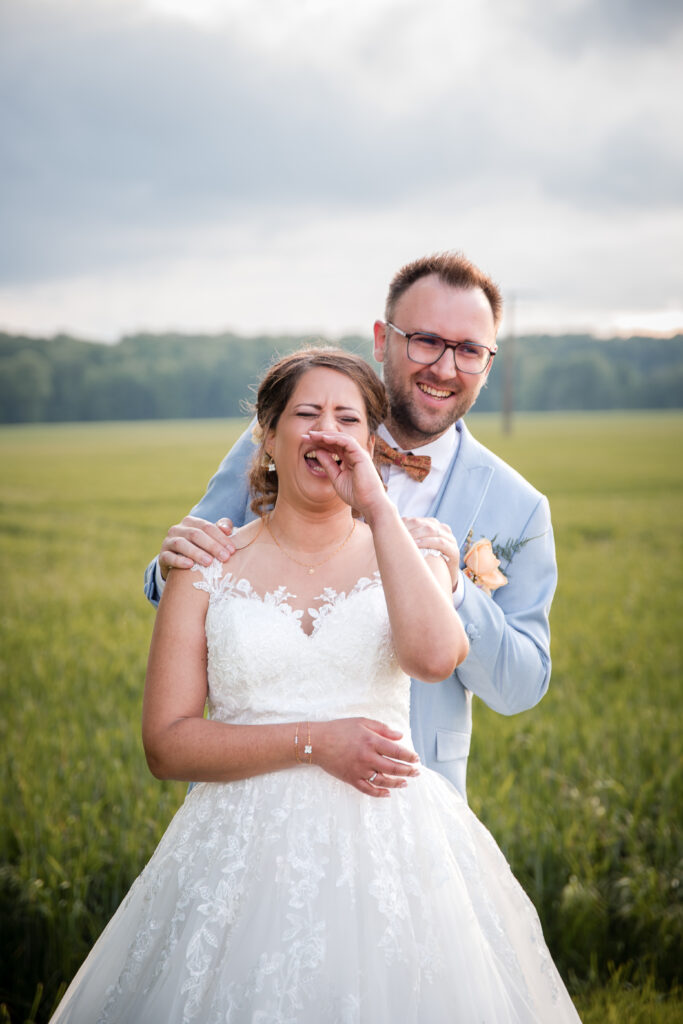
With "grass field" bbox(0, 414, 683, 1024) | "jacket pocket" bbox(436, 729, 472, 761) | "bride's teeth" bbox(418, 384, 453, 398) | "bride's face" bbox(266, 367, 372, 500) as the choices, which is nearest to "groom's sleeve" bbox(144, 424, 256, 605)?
"bride's teeth" bbox(418, 384, 453, 398)

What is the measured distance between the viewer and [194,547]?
104 inches

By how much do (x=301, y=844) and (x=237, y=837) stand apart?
0.59 feet

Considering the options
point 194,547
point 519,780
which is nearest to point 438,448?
point 194,547

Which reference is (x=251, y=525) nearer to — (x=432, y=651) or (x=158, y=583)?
(x=158, y=583)

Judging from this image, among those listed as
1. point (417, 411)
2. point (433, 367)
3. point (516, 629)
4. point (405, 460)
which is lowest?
point (516, 629)

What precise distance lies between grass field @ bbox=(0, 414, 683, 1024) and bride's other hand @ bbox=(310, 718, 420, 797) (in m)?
1.95

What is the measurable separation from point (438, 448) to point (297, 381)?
1.08 m

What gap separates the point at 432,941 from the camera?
2.28 meters

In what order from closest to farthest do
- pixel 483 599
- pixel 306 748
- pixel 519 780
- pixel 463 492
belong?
1. pixel 306 748
2. pixel 483 599
3. pixel 463 492
4. pixel 519 780

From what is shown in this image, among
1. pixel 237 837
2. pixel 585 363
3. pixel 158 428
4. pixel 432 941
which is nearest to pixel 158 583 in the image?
pixel 237 837

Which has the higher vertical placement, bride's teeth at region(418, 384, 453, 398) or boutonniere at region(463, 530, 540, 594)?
bride's teeth at region(418, 384, 453, 398)

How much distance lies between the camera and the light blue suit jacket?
3.03 metres

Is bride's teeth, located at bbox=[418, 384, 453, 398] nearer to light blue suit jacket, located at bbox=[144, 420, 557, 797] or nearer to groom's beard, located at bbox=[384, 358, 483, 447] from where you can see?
groom's beard, located at bbox=[384, 358, 483, 447]

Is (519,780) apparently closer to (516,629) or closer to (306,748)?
(516,629)
